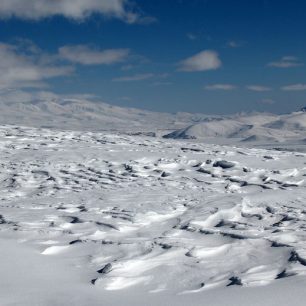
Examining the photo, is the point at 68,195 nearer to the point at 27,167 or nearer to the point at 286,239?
the point at 27,167

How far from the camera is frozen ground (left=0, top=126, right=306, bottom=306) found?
167 inches

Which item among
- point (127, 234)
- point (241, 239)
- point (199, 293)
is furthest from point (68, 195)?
point (199, 293)

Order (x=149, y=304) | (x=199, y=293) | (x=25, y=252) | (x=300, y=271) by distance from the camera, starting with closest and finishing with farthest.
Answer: (x=149, y=304)
(x=199, y=293)
(x=300, y=271)
(x=25, y=252)

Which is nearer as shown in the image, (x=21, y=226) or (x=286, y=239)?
(x=286, y=239)

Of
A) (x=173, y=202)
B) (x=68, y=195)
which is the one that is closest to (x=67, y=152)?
(x=68, y=195)

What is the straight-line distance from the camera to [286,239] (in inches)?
→ 233

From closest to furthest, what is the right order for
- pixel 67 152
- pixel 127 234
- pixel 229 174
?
pixel 127 234
pixel 229 174
pixel 67 152

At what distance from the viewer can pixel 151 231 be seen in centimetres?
672

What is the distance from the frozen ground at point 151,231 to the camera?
4.25m

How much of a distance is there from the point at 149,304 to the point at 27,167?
9303 millimetres

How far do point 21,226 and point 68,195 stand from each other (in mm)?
2659

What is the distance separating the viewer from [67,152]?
1511 cm

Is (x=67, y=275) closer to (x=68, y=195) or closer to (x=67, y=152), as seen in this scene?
(x=68, y=195)

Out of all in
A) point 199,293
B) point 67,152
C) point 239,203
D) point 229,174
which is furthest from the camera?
point 67,152
